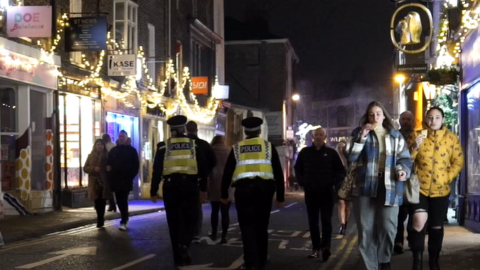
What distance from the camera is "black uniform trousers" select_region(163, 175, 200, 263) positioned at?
33.1 feet

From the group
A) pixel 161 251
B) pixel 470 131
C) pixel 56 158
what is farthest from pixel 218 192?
pixel 56 158

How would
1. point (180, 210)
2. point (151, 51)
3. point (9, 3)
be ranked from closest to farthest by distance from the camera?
1. point (180, 210)
2. point (9, 3)
3. point (151, 51)

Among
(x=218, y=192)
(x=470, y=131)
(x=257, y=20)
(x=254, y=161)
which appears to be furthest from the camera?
(x=257, y=20)

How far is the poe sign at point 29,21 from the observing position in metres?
18.2

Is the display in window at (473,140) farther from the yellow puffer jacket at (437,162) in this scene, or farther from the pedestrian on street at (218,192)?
the yellow puffer jacket at (437,162)

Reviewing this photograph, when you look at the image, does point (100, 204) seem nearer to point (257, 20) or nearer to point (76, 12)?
point (76, 12)

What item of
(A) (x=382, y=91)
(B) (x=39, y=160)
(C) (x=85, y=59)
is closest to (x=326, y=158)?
(B) (x=39, y=160)

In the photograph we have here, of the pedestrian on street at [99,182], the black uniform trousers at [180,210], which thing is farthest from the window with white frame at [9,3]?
the black uniform trousers at [180,210]

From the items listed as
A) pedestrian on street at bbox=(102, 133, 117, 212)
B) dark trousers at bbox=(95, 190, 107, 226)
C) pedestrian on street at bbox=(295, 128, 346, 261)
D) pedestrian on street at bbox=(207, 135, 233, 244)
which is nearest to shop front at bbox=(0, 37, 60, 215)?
pedestrian on street at bbox=(102, 133, 117, 212)

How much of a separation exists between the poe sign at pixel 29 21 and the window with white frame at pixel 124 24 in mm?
7867

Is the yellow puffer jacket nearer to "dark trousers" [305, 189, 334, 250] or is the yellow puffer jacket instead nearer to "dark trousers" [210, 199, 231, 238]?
"dark trousers" [305, 189, 334, 250]

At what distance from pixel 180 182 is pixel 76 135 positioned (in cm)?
1396

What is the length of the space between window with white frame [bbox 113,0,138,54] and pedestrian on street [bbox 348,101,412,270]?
18686 mm

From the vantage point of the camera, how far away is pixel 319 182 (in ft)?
37.0
